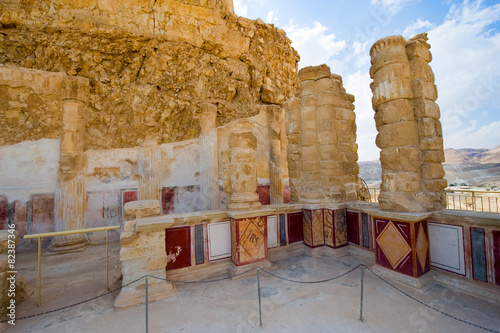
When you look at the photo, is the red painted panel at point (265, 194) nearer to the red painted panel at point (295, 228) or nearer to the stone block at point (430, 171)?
the red painted panel at point (295, 228)

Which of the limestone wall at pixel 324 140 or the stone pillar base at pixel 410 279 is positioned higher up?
the limestone wall at pixel 324 140

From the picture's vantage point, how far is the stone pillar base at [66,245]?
5873 mm

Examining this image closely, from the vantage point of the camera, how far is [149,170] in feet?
23.9

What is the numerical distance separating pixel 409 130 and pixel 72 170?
8.05 meters

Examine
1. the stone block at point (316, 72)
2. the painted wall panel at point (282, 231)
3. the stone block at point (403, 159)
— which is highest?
the stone block at point (316, 72)

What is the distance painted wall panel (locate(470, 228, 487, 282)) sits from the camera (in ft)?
9.88

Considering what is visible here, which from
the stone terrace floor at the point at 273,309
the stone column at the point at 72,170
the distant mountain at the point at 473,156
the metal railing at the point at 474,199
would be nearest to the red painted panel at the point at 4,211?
the stone column at the point at 72,170

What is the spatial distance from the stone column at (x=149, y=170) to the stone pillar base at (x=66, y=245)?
6.22ft

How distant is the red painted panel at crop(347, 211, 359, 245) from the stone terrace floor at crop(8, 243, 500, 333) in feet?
3.12

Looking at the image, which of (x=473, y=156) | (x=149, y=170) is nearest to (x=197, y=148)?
(x=149, y=170)

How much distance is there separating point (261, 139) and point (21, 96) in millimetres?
6986

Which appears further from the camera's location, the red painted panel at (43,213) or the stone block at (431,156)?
the red painted panel at (43,213)

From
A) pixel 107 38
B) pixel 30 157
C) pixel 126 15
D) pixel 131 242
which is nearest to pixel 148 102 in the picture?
pixel 107 38

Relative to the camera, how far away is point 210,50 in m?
Answer: 9.47
